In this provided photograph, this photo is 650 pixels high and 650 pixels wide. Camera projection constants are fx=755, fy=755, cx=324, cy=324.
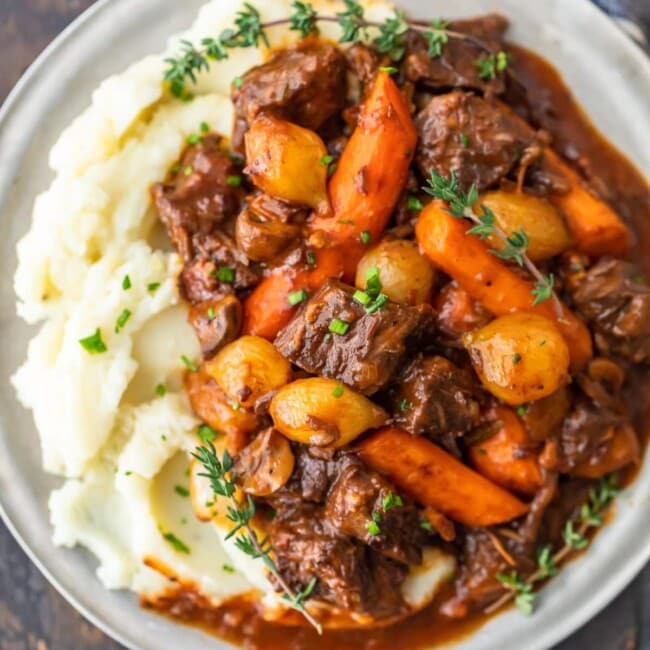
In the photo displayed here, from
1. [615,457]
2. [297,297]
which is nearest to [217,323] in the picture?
[297,297]

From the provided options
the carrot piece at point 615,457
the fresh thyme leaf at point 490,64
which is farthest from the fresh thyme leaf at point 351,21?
the carrot piece at point 615,457

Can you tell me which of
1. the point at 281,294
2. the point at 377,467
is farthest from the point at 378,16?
the point at 377,467

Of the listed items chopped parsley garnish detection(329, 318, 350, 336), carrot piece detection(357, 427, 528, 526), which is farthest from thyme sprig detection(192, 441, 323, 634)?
chopped parsley garnish detection(329, 318, 350, 336)

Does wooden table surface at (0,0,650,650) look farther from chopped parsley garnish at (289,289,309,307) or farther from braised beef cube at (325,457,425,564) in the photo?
chopped parsley garnish at (289,289,309,307)

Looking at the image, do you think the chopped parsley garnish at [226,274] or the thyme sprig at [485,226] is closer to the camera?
the thyme sprig at [485,226]

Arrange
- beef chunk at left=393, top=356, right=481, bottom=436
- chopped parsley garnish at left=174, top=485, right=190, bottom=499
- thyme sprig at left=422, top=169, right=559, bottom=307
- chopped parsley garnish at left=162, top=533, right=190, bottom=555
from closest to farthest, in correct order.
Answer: thyme sprig at left=422, top=169, right=559, bottom=307, beef chunk at left=393, top=356, right=481, bottom=436, chopped parsley garnish at left=162, top=533, right=190, bottom=555, chopped parsley garnish at left=174, top=485, right=190, bottom=499

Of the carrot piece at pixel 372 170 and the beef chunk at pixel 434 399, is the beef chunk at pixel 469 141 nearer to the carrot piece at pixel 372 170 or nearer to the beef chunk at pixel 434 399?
the carrot piece at pixel 372 170

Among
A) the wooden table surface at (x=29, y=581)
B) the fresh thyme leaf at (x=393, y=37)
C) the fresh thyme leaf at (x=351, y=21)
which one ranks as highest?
the fresh thyme leaf at (x=351, y=21)
